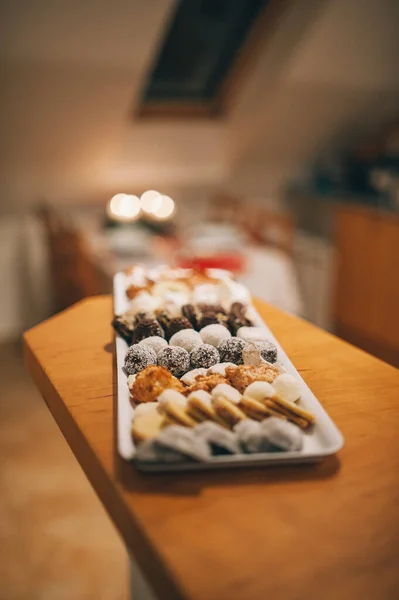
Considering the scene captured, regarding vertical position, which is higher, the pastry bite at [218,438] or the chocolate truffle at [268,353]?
the chocolate truffle at [268,353]

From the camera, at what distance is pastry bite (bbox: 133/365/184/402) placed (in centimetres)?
100

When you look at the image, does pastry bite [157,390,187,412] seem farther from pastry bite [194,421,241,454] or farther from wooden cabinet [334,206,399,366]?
wooden cabinet [334,206,399,366]

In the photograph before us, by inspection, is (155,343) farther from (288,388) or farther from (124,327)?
(288,388)

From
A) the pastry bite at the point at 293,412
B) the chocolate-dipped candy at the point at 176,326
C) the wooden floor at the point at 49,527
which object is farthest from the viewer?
the wooden floor at the point at 49,527

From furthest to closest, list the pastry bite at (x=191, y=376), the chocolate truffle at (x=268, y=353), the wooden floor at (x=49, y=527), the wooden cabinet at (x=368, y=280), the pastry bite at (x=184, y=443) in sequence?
the wooden cabinet at (x=368, y=280), the wooden floor at (x=49, y=527), the chocolate truffle at (x=268, y=353), the pastry bite at (x=191, y=376), the pastry bite at (x=184, y=443)

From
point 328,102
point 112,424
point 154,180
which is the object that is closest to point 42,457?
point 112,424

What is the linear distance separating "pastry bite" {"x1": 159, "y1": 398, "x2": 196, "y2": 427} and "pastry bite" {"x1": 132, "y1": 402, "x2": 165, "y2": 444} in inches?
0.5

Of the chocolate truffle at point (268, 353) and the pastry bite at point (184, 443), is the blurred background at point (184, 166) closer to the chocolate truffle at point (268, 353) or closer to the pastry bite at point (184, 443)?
the chocolate truffle at point (268, 353)

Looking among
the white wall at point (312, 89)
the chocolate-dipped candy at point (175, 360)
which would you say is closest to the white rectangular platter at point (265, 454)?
the chocolate-dipped candy at point (175, 360)

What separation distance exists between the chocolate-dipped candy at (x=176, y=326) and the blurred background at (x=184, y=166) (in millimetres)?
955

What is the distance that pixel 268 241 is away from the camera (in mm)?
3393

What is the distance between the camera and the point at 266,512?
0.78m

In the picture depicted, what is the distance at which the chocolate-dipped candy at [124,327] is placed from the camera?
1.28 metres

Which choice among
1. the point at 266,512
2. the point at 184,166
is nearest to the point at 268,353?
the point at 266,512
